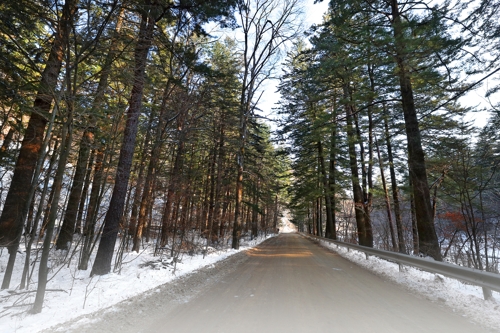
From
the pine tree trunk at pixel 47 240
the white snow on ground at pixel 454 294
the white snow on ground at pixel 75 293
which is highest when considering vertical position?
the pine tree trunk at pixel 47 240

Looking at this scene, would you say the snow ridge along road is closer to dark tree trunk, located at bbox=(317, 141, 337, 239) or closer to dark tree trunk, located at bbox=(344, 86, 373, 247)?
dark tree trunk, located at bbox=(344, 86, 373, 247)

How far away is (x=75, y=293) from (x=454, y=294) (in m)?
7.11

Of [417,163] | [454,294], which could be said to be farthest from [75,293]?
[417,163]

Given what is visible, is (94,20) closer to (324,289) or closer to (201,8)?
(201,8)

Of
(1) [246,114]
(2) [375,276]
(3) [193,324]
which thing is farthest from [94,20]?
(1) [246,114]

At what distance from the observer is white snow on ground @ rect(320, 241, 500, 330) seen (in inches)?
145

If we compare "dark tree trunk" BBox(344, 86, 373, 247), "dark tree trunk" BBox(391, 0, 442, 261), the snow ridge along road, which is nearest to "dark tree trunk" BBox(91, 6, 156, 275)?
the snow ridge along road

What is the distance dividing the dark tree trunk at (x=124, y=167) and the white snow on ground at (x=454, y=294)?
7096mm

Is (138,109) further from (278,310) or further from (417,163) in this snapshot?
(417,163)

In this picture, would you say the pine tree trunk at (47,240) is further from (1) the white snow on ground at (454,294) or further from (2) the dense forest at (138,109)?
(1) the white snow on ground at (454,294)

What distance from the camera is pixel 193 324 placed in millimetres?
3348

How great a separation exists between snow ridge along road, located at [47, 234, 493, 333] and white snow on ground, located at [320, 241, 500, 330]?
0.25m

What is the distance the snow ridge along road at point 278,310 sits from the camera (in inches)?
128

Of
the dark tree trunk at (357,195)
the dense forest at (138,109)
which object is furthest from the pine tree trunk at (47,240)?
the dark tree trunk at (357,195)
